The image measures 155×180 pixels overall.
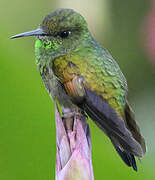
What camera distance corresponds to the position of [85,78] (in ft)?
5.78

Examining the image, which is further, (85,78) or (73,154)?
(85,78)

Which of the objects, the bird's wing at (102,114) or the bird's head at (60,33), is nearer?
the bird's wing at (102,114)

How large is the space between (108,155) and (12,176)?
597 millimetres

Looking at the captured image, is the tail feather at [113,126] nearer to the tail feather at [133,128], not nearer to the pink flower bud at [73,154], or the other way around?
the tail feather at [133,128]

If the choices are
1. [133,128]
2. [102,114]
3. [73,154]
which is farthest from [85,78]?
[73,154]

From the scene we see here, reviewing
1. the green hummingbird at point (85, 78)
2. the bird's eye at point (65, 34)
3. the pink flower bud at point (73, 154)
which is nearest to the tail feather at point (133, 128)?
the green hummingbird at point (85, 78)

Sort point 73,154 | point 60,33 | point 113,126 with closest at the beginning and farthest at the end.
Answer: point 73,154, point 113,126, point 60,33

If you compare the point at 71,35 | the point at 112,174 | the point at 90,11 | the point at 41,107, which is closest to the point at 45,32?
the point at 71,35

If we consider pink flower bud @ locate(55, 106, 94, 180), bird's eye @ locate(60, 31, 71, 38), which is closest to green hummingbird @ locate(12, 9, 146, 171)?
bird's eye @ locate(60, 31, 71, 38)

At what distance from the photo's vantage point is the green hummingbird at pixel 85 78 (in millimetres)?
1671

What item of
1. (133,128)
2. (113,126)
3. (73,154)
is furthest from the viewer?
(133,128)

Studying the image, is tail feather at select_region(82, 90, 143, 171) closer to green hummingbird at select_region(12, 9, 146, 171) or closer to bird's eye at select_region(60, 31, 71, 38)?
green hummingbird at select_region(12, 9, 146, 171)

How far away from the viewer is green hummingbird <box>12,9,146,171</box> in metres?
1.67

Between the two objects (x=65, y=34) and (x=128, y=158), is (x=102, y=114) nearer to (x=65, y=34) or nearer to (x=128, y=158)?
(x=128, y=158)
